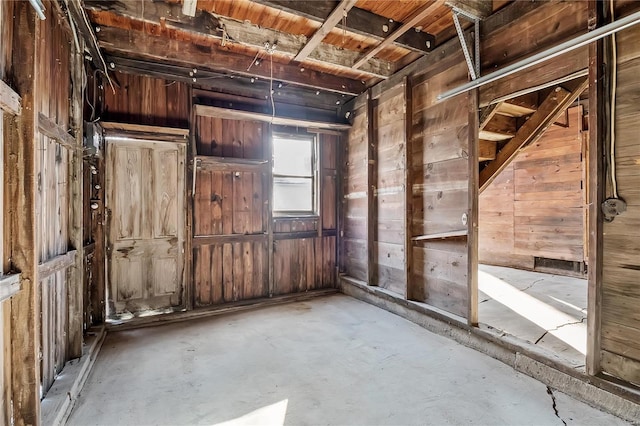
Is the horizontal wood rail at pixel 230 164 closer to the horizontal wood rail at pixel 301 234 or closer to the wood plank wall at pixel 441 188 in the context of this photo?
the horizontal wood rail at pixel 301 234

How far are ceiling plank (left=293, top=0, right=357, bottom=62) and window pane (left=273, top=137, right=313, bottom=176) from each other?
4.40 ft

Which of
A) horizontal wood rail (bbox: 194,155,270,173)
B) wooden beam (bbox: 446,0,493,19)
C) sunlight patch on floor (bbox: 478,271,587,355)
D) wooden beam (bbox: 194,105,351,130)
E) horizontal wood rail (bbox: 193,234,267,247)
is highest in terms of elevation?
wooden beam (bbox: 446,0,493,19)

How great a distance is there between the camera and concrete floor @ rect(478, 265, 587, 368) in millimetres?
2549

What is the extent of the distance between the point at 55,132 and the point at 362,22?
8.16ft

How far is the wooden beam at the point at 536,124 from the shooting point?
3.03 metres

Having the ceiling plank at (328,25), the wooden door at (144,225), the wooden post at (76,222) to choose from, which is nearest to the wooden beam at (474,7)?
the ceiling plank at (328,25)

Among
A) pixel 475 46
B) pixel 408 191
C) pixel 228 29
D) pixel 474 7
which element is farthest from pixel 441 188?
pixel 228 29

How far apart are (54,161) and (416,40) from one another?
3.19 meters

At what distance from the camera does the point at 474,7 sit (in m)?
2.59

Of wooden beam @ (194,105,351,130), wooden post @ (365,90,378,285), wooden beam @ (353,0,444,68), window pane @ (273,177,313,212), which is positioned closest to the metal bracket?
wooden beam @ (353,0,444,68)

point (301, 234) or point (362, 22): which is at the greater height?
point (362, 22)

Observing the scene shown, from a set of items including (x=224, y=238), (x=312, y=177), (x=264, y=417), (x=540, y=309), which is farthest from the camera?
(x=312, y=177)

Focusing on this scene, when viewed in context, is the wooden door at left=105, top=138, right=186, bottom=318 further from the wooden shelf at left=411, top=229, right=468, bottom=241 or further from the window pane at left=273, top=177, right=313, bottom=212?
the wooden shelf at left=411, top=229, right=468, bottom=241

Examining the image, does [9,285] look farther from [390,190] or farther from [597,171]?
[390,190]
